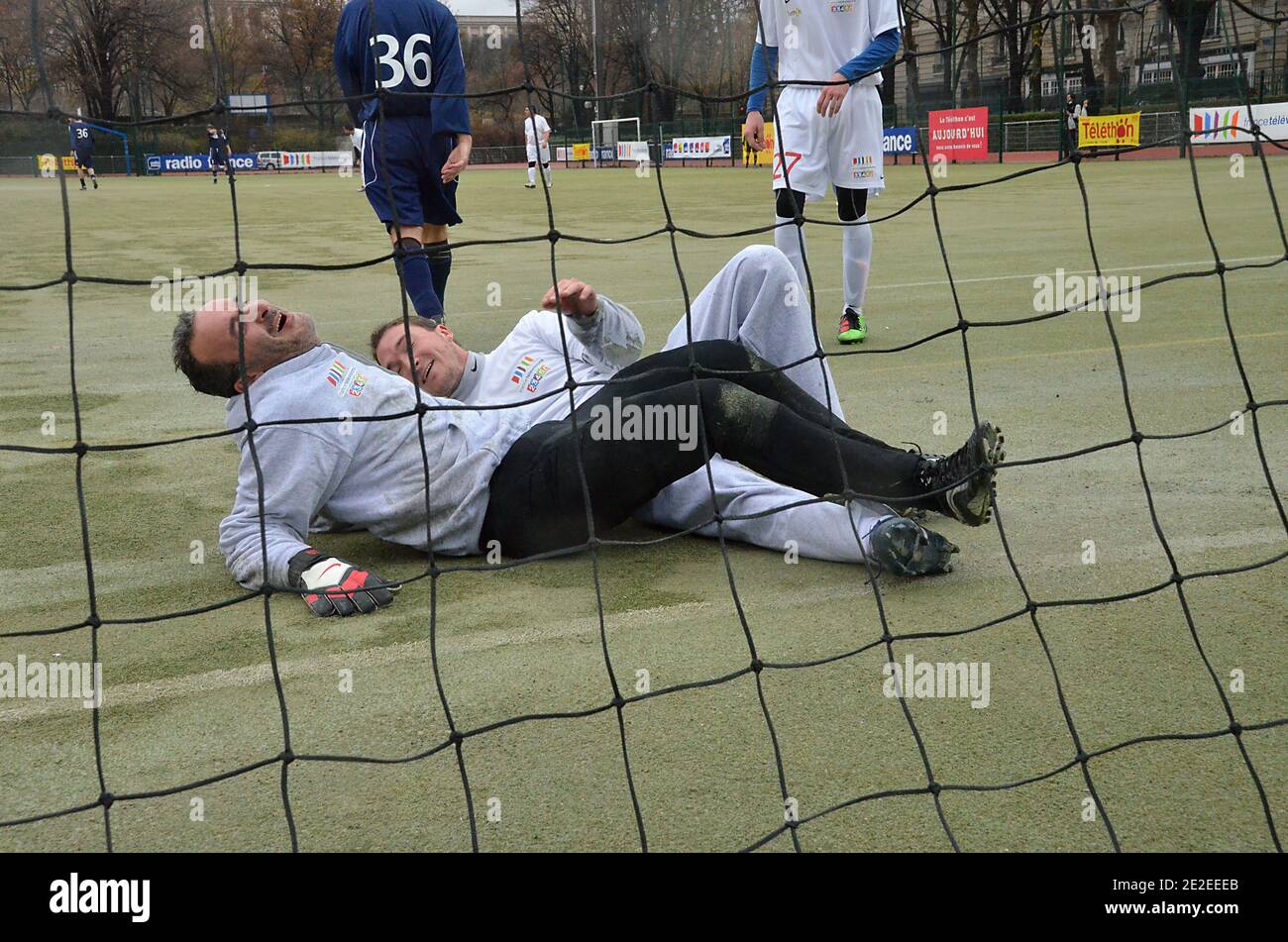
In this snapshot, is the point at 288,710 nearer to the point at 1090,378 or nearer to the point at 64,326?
the point at 1090,378

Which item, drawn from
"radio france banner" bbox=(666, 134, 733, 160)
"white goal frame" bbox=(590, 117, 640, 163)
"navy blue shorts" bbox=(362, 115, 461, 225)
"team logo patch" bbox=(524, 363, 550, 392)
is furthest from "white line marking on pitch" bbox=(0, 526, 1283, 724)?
"radio france banner" bbox=(666, 134, 733, 160)

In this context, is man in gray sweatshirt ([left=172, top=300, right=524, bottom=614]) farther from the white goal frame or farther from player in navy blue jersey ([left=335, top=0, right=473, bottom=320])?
the white goal frame

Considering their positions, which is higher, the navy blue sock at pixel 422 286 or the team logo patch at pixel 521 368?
the navy blue sock at pixel 422 286

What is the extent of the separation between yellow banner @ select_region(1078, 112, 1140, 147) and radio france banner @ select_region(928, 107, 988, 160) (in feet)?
8.34

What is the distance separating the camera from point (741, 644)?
2.29 meters

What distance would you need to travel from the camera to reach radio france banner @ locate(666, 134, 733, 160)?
98.2 feet

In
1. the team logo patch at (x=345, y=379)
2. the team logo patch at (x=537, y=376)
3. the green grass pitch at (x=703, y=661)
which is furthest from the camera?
the team logo patch at (x=537, y=376)

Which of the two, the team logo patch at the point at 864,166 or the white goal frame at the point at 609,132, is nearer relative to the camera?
the team logo patch at the point at 864,166

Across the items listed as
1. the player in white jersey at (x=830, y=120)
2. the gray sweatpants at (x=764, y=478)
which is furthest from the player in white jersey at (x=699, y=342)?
the player in white jersey at (x=830, y=120)

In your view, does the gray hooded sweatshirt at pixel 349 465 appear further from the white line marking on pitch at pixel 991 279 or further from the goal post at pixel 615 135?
the goal post at pixel 615 135

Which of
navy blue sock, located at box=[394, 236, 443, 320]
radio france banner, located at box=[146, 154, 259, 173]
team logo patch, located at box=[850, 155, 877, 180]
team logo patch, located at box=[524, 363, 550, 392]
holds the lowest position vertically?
team logo patch, located at box=[524, 363, 550, 392]

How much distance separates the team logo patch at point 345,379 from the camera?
2.59 metres

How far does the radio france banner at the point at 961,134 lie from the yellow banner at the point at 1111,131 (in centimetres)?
254

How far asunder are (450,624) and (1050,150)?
2438 centimetres
